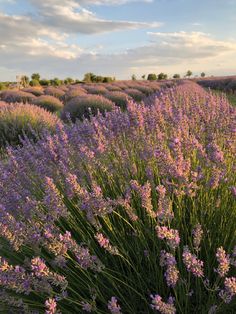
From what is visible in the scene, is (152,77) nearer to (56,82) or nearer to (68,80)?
(68,80)

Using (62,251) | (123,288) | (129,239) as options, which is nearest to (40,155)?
(129,239)

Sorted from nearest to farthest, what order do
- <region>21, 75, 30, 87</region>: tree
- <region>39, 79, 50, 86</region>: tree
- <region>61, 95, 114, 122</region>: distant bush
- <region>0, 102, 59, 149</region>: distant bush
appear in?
<region>0, 102, 59, 149</region>: distant bush, <region>61, 95, 114, 122</region>: distant bush, <region>21, 75, 30, 87</region>: tree, <region>39, 79, 50, 86</region>: tree

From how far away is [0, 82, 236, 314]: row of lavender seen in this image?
163 cm

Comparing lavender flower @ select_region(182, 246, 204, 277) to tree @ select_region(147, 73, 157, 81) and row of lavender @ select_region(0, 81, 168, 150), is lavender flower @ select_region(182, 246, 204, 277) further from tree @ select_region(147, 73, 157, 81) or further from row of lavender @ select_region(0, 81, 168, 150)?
tree @ select_region(147, 73, 157, 81)

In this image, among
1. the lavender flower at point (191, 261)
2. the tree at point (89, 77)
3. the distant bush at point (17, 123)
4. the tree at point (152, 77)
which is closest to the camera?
the lavender flower at point (191, 261)

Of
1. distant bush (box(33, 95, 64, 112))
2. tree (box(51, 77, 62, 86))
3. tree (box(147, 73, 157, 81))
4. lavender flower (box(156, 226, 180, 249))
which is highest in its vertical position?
tree (box(147, 73, 157, 81))

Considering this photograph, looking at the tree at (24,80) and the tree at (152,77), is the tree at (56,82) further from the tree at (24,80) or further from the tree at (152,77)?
the tree at (152,77)

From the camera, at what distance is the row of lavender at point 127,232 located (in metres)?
1.63

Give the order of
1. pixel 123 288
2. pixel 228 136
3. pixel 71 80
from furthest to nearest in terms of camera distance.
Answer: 1. pixel 71 80
2. pixel 228 136
3. pixel 123 288

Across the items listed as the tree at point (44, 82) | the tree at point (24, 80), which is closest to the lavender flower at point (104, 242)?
the tree at point (24, 80)

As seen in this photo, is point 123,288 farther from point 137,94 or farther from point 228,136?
point 137,94

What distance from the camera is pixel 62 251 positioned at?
64.8 inches

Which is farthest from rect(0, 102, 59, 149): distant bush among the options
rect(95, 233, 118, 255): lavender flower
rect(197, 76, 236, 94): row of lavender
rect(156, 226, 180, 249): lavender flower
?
rect(197, 76, 236, 94): row of lavender

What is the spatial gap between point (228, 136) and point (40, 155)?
58.6 inches
